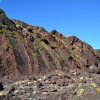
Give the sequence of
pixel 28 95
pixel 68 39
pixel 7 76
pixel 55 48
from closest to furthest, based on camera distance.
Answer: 1. pixel 28 95
2. pixel 7 76
3. pixel 55 48
4. pixel 68 39

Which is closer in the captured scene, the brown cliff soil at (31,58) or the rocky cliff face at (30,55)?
the brown cliff soil at (31,58)

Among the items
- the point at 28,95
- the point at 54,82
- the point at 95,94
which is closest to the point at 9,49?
the point at 54,82

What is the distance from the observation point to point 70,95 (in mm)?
17219

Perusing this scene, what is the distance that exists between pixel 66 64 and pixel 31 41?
6.28m

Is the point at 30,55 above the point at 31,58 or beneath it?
above

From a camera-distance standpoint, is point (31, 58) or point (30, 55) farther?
point (30, 55)

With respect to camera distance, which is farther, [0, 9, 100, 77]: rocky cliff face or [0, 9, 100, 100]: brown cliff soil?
[0, 9, 100, 77]: rocky cliff face

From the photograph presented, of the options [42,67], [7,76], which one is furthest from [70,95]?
[42,67]

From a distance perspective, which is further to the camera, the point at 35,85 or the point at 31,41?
the point at 31,41

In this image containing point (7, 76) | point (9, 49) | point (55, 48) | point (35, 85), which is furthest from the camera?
point (55, 48)

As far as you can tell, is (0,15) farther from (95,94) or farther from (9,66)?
(95,94)

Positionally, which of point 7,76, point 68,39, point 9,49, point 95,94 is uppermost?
point 68,39

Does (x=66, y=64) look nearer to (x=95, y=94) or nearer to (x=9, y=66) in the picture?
(x=9, y=66)

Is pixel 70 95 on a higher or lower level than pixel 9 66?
lower
